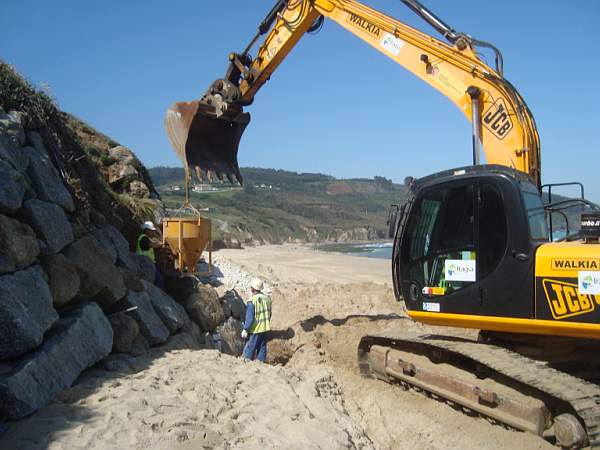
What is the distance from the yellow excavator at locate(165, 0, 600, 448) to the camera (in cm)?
489

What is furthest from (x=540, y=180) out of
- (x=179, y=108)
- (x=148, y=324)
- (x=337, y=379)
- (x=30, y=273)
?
(x=179, y=108)

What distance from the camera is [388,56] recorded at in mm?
7801

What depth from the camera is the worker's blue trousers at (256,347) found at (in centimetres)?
830

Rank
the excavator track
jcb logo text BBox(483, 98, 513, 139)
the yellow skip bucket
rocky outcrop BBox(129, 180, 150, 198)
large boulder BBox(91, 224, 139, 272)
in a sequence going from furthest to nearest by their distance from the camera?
rocky outcrop BBox(129, 180, 150, 198)
the yellow skip bucket
large boulder BBox(91, 224, 139, 272)
jcb logo text BBox(483, 98, 513, 139)
the excavator track

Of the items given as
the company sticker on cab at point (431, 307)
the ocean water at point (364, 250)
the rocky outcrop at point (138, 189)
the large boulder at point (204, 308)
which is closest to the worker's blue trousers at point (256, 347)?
the large boulder at point (204, 308)

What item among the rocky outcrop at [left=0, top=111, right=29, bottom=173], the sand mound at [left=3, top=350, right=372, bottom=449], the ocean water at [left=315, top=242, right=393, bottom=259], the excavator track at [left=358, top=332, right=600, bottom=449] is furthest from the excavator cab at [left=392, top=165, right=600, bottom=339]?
the ocean water at [left=315, top=242, right=393, bottom=259]

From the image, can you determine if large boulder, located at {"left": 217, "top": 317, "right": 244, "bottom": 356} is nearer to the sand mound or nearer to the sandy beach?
the sandy beach

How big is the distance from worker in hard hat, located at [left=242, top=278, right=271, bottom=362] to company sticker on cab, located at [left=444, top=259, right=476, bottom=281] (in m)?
3.25

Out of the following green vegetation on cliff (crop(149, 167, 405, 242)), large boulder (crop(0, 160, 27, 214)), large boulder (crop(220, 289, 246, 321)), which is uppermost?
green vegetation on cliff (crop(149, 167, 405, 242))

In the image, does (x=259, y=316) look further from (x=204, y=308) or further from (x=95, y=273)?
(x=95, y=273)

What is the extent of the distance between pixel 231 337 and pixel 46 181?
14.0 feet

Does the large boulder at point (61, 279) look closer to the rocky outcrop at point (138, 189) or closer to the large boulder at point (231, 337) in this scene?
the large boulder at point (231, 337)

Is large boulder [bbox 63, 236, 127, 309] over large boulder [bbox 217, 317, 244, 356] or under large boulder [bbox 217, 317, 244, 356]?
over

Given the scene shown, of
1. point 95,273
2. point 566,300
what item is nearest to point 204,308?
point 95,273
